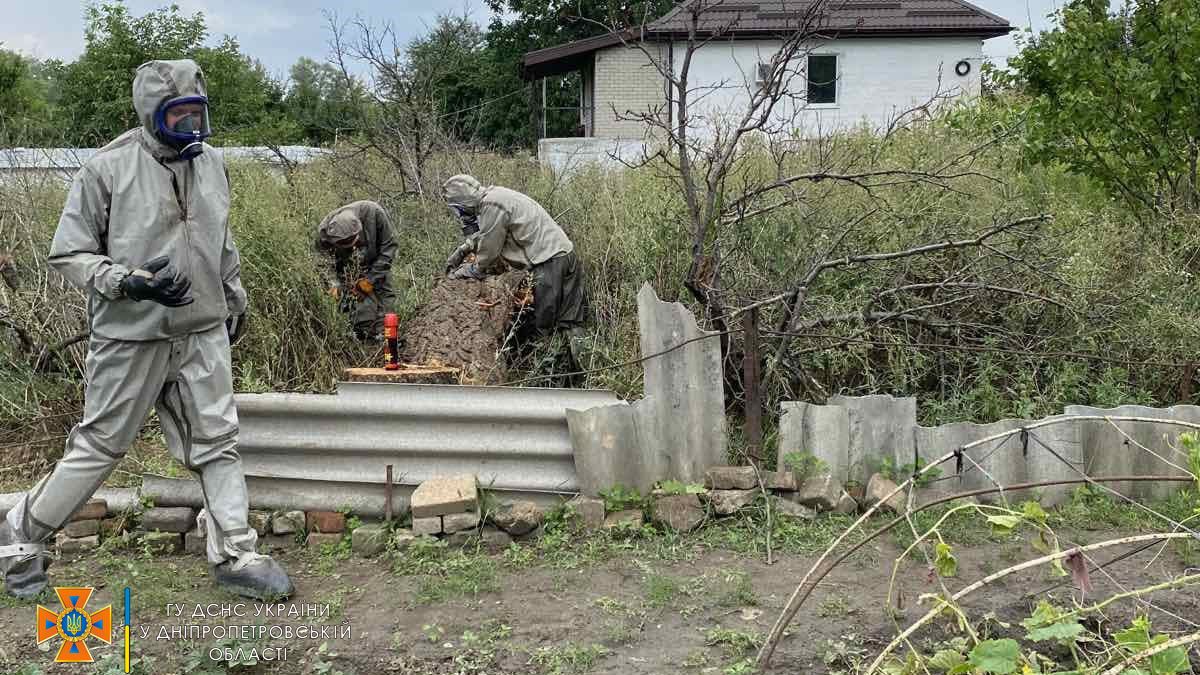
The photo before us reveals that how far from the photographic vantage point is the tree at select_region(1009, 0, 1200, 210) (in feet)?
21.4

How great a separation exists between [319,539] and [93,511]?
3.71 ft

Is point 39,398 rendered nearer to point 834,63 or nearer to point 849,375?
point 849,375

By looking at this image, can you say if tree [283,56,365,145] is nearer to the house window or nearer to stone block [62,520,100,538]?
stone block [62,520,100,538]

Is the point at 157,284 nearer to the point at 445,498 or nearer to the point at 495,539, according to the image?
the point at 445,498

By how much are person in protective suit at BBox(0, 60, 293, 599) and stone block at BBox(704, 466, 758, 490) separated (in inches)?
77.6

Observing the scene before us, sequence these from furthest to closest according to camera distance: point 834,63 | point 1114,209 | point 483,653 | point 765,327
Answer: point 834,63 → point 1114,209 → point 765,327 → point 483,653

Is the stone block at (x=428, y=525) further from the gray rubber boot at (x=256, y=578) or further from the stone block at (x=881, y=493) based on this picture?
the stone block at (x=881, y=493)

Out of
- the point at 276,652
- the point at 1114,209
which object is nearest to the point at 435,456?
the point at 276,652

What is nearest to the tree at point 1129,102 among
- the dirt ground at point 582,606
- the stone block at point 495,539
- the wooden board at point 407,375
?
the dirt ground at point 582,606

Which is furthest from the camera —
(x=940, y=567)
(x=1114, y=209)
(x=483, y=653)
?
(x=1114, y=209)

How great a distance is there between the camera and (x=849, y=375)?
5.80 m

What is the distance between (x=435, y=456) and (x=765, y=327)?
205 centimetres

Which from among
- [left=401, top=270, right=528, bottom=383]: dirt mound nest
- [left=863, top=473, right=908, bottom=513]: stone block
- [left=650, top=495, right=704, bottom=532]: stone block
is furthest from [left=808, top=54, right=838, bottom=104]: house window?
[left=650, top=495, right=704, bottom=532]: stone block

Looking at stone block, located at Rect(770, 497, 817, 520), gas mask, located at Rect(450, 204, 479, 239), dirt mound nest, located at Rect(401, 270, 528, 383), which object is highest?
gas mask, located at Rect(450, 204, 479, 239)
